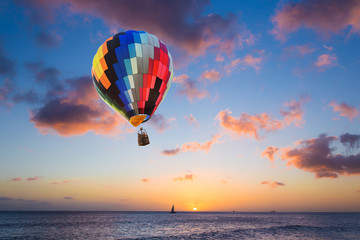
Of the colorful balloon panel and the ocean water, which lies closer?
the colorful balloon panel

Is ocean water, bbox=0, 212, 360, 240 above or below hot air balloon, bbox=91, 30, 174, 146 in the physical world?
below

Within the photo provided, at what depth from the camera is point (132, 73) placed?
1856 cm

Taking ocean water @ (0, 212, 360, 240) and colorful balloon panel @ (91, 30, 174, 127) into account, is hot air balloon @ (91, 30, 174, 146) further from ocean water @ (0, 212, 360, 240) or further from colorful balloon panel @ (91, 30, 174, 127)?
ocean water @ (0, 212, 360, 240)

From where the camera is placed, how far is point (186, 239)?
38000mm

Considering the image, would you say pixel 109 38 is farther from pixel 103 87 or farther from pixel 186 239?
pixel 186 239

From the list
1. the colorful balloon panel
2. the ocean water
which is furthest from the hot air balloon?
the ocean water

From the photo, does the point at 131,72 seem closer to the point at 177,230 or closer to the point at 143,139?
the point at 143,139

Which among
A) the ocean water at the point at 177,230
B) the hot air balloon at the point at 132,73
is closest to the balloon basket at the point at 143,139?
the hot air balloon at the point at 132,73

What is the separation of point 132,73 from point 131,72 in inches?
4.3

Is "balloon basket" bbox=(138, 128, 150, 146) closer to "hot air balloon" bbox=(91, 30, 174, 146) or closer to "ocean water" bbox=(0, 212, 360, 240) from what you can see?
"hot air balloon" bbox=(91, 30, 174, 146)

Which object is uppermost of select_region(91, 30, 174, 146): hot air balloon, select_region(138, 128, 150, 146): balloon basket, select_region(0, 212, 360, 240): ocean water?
select_region(91, 30, 174, 146): hot air balloon

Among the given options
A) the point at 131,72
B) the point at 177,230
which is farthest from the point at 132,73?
the point at 177,230

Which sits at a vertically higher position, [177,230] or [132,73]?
[132,73]

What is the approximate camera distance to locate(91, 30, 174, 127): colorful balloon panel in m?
18.7
